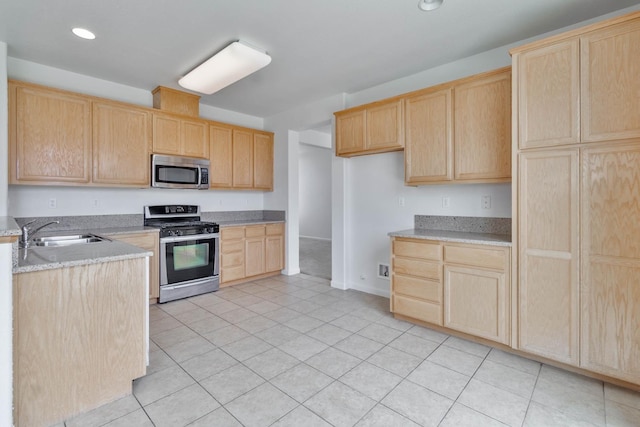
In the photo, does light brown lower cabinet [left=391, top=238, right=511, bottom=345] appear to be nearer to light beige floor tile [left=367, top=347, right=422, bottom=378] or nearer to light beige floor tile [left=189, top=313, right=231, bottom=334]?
Result: light beige floor tile [left=367, top=347, right=422, bottom=378]

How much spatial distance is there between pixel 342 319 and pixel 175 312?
1821 millimetres

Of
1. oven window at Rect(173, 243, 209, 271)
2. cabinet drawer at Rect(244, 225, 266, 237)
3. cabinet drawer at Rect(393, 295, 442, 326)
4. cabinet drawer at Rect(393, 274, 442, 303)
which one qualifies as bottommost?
cabinet drawer at Rect(393, 295, 442, 326)

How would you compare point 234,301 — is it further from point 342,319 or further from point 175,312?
point 342,319

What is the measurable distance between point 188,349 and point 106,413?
763 millimetres

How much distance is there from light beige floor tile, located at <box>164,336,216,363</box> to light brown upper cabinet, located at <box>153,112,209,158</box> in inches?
93.6

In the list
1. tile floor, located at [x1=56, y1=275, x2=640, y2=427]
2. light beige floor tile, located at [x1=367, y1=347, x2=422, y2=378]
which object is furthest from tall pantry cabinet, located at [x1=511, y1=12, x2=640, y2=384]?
light beige floor tile, located at [x1=367, y1=347, x2=422, y2=378]

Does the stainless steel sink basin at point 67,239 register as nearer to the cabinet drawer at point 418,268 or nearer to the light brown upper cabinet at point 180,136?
the light brown upper cabinet at point 180,136

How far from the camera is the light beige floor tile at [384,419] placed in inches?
65.0

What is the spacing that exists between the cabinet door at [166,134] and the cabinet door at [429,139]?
2862mm

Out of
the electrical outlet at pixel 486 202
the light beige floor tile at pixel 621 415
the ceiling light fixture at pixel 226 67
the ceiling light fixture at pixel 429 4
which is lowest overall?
the light beige floor tile at pixel 621 415

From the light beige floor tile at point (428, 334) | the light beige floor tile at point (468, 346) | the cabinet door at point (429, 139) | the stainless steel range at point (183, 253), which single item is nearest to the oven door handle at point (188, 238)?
the stainless steel range at point (183, 253)

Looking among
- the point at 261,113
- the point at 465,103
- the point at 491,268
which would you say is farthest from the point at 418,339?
the point at 261,113

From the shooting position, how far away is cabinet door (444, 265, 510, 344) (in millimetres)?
Answer: 2406

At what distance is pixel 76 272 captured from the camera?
1721 millimetres
